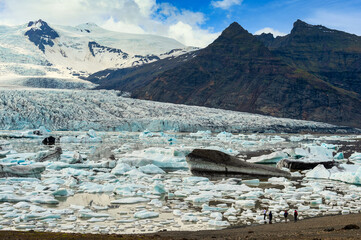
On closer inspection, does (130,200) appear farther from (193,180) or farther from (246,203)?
(193,180)

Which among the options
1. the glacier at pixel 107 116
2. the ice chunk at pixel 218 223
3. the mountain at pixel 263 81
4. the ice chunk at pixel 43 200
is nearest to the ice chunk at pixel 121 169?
the ice chunk at pixel 43 200

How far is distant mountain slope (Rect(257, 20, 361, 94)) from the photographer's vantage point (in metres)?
132

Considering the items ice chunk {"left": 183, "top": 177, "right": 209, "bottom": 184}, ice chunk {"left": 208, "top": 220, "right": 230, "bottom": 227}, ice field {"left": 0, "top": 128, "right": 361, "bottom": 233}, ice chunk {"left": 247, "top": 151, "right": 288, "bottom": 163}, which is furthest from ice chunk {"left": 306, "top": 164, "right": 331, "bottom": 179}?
ice chunk {"left": 208, "top": 220, "right": 230, "bottom": 227}

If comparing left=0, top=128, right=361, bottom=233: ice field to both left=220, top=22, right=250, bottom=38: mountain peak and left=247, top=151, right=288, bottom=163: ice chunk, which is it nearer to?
left=247, top=151, right=288, bottom=163: ice chunk

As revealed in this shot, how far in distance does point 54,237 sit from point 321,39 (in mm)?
161933

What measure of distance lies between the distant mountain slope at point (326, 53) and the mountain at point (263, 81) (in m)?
0.38

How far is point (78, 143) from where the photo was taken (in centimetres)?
3744

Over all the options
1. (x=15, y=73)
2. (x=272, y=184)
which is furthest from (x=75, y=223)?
(x=15, y=73)

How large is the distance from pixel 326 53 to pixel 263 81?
165ft

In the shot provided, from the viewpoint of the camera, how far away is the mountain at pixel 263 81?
333 ft

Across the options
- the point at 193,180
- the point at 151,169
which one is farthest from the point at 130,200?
the point at 151,169

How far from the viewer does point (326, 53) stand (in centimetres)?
14475

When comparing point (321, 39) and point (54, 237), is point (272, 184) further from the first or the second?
point (321, 39)

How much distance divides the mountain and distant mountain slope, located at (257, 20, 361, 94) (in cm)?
38
